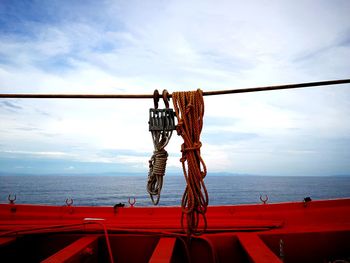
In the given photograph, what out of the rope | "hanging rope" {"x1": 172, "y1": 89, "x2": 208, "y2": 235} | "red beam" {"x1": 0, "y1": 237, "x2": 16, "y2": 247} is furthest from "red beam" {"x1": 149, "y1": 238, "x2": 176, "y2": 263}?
"red beam" {"x1": 0, "y1": 237, "x2": 16, "y2": 247}

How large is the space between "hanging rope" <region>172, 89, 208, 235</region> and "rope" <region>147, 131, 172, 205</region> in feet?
0.79

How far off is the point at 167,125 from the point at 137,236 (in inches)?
59.7

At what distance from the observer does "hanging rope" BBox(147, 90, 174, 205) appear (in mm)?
2488

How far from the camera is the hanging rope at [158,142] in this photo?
249 cm

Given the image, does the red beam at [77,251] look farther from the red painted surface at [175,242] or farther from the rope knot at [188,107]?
the rope knot at [188,107]

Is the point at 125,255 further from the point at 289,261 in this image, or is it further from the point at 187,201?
the point at 289,261

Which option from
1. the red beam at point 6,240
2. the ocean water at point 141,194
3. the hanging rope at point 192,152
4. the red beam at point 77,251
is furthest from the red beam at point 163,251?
the ocean water at point 141,194

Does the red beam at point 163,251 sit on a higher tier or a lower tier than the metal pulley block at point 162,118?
lower

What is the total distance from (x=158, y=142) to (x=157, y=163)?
21cm

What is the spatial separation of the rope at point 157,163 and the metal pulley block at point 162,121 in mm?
51

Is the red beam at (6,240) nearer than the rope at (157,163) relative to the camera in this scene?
No

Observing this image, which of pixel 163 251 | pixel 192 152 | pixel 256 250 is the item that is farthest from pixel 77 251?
pixel 256 250

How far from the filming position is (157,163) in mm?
2488

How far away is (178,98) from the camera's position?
97.0 inches
